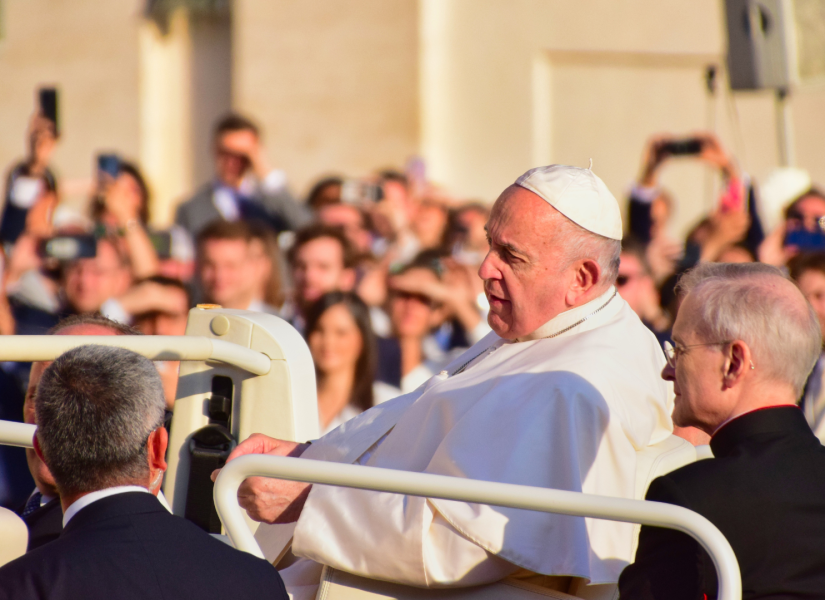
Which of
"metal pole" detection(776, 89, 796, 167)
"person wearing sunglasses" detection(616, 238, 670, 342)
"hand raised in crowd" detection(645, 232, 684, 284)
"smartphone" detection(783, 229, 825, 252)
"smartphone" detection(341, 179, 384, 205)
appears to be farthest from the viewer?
"smartphone" detection(341, 179, 384, 205)

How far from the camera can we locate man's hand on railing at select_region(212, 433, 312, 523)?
2.74 m

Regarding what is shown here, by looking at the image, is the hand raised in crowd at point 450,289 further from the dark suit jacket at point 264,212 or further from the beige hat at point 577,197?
the beige hat at point 577,197

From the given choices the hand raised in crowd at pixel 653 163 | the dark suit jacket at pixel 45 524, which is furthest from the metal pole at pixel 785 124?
the dark suit jacket at pixel 45 524

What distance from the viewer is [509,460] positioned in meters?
2.52

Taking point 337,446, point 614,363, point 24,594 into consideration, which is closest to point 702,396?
point 614,363

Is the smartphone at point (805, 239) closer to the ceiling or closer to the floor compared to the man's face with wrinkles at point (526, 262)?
closer to the ceiling

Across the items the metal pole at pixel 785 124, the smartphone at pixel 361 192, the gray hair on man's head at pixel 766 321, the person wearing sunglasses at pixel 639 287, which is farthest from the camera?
the smartphone at pixel 361 192

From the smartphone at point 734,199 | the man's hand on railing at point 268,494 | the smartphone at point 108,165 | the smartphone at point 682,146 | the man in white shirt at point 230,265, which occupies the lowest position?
the man's hand on railing at point 268,494

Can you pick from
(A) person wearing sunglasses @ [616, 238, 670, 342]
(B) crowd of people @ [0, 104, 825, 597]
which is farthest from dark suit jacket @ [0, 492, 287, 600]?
(A) person wearing sunglasses @ [616, 238, 670, 342]

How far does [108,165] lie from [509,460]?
480 cm

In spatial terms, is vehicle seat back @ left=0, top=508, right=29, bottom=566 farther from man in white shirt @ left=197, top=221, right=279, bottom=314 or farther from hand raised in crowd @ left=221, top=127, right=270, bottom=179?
hand raised in crowd @ left=221, top=127, right=270, bottom=179

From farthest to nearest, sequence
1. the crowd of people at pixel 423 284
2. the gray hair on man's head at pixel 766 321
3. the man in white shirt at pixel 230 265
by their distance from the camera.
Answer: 1. the man in white shirt at pixel 230 265
2. the crowd of people at pixel 423 284
3. the gray hair on man's head at pixel 766 321

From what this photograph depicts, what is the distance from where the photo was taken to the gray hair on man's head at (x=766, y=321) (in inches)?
84.4

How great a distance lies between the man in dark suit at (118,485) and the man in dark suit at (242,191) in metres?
4.90
